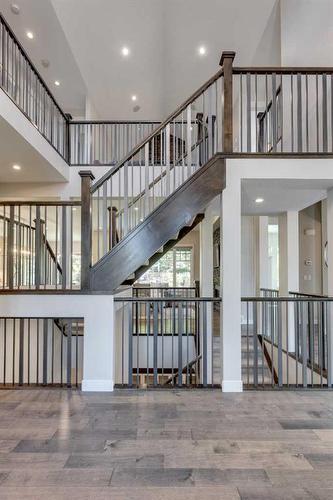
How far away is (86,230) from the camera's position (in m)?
3.48

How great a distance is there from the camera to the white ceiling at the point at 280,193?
3652 mm

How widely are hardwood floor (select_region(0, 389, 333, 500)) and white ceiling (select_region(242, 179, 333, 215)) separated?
2.26 metres

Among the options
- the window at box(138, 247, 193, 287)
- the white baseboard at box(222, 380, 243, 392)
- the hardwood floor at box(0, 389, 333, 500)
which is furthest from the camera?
the window at box(138, 247, 193, 287)

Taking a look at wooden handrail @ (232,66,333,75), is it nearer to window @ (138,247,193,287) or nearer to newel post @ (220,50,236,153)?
newel post @ (220,50,236,153)

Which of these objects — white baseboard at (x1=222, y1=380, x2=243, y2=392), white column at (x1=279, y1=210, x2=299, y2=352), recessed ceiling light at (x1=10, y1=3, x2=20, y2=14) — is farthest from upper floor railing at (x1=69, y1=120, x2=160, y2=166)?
white baseboard at (x1=222, y1=380, x2=243, y2=392)

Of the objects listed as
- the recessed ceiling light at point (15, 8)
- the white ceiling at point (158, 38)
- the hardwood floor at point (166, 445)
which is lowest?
the hardwood floor at point (166, 445)

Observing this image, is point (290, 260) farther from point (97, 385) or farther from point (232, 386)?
point (97, 385)

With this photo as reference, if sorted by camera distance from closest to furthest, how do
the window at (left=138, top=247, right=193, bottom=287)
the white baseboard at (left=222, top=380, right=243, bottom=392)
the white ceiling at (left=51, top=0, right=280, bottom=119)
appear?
the white baseboard at (left=222, top=380, right=243, bottom=392), the white ceiling at (left=51, top=0, right=280, bottom=119), the window at (left=138, top=247, right=193, bottom=287)

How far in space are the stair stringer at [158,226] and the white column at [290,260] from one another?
9.33ft

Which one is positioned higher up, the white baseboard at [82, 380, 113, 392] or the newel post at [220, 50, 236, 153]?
the newel post at [220, 50, 236, 153]

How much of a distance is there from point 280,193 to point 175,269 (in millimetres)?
8878

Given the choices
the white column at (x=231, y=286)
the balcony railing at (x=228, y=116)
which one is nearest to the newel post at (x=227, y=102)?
the balcony railing at (x=228, y=116)

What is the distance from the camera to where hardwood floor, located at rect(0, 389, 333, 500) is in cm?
183

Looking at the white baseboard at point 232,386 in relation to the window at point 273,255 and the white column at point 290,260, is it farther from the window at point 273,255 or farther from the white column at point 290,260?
the window at point 273,255
